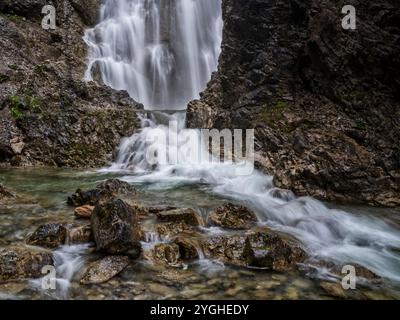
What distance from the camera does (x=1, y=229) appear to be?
6.32 m

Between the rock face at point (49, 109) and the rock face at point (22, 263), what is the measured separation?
8503 millimetres

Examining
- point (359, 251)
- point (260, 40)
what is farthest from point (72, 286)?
point (260, 40)

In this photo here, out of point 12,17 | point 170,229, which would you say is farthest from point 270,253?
point 12,17

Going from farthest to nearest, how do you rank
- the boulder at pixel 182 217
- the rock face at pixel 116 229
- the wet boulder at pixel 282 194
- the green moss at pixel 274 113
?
the green moss at pixel 274 113 < the wet boulder at pixel 282 194 < the boulder at pixel 182 217 < the rock face at pixel 116 229

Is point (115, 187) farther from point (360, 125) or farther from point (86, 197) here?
point (360, 125)

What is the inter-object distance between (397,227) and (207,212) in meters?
3.87

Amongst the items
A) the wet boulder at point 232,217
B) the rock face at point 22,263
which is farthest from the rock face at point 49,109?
the rock face at point 22,263

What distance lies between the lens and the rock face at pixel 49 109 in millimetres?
13391

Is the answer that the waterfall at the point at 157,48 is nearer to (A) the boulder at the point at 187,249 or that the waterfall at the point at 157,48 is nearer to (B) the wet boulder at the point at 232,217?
(B) the wet boulder at the point at 232,217

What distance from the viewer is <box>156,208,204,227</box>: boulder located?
678cm

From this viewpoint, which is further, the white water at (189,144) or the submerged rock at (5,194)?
the submerged rock at (5,194)

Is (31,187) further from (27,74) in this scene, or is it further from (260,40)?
(260,40)

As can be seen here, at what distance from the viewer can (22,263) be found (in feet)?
16.3

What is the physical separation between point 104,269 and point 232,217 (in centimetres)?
281
